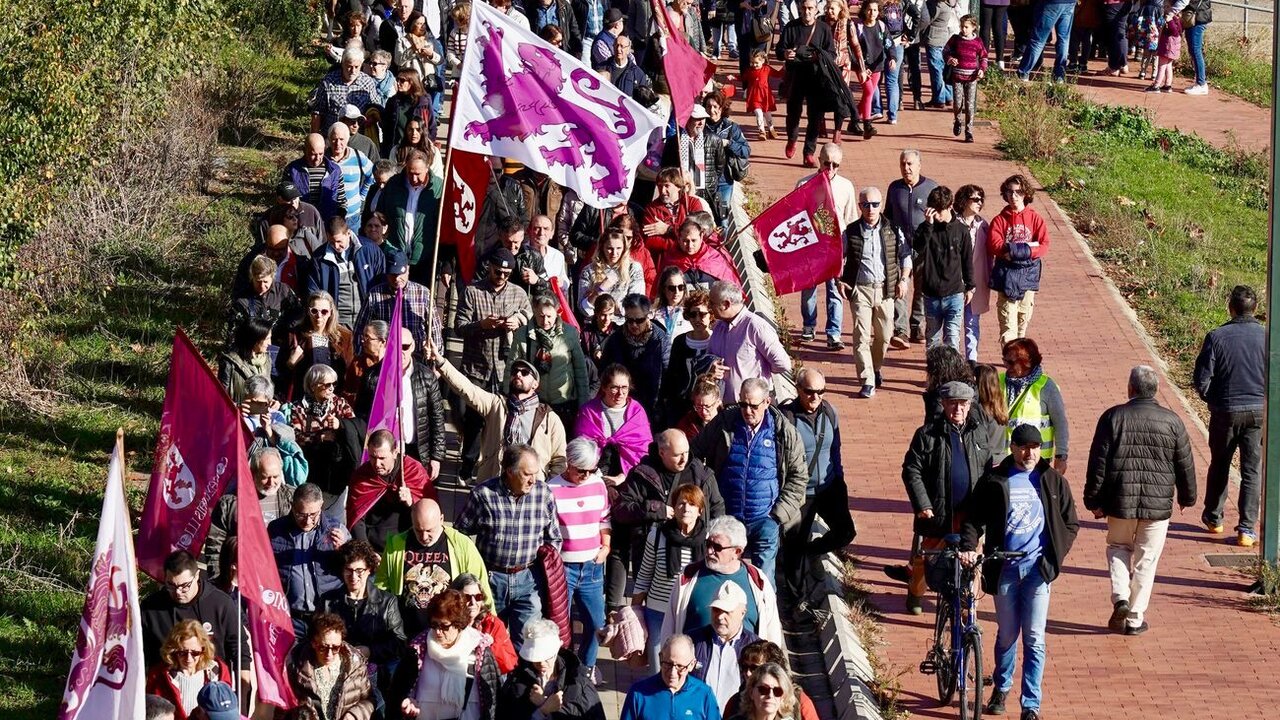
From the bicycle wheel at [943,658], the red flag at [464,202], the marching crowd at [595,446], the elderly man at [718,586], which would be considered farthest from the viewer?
the red flag at [464,202]

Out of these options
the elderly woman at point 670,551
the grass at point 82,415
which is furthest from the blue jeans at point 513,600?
the grass at point 82,415

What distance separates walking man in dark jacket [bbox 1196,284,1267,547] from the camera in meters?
14.9

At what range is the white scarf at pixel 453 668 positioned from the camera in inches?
414

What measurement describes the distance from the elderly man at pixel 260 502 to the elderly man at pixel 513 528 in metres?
1.11

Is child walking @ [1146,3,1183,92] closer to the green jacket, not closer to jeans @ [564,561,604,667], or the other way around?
jeans @ [564,561,604,667]

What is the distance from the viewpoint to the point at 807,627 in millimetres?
13625

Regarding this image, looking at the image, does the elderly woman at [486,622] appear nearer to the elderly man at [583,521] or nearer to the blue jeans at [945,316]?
the elderly man at [583,521]

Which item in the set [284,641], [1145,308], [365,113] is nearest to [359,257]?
[365,113]

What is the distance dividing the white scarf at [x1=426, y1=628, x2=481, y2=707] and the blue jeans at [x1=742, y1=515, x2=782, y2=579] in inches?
101

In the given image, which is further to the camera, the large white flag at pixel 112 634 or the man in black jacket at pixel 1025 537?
the man in black jacket at pixel 1025 537

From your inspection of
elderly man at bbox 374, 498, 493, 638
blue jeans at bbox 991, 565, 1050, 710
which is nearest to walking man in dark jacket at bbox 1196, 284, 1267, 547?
blue jeans at bbox 991, 565, 1050, 710

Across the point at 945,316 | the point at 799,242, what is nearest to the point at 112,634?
the point at 799,242

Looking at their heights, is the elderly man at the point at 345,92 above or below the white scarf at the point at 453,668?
above

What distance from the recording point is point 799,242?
632 inches
